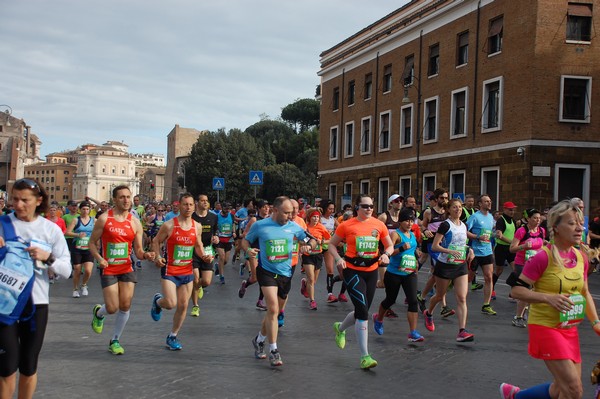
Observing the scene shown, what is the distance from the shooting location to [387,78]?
36.7 meters

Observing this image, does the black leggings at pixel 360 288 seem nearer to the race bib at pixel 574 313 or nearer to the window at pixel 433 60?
the race bib at pixel 574 313

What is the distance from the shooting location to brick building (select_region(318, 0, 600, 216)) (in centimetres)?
2456

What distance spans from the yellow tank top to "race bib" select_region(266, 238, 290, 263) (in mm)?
3555

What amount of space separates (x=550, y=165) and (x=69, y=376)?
70.2ft

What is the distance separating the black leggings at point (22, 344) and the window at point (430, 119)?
92.3 feet

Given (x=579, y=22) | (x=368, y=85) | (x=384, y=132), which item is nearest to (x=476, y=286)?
(x=579, y=22)

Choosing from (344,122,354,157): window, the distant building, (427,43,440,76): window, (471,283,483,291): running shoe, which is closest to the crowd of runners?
(471,283,483,291): running shoe

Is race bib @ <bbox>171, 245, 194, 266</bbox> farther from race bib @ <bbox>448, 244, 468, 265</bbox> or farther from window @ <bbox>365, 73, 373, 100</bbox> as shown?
window @ <bbox>365, 73, 373, 100</bbox>

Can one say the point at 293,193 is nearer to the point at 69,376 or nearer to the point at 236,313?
the point at 236,313

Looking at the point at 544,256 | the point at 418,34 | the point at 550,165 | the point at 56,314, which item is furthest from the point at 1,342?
the point at 418,34

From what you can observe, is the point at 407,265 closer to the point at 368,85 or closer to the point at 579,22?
the point at 579,22

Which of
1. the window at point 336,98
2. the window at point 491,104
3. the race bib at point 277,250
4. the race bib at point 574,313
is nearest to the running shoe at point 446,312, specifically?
the race bib at point 277,250

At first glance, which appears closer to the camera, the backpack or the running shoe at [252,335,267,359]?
the backpack

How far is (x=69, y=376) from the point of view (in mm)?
6492
